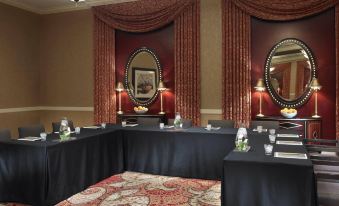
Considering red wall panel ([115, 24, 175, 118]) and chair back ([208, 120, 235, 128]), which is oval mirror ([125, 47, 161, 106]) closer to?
red wall panel ([115, 24, 175, 118])

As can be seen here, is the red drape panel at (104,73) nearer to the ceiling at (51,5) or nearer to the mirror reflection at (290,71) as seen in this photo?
the ceiling at (51,5)

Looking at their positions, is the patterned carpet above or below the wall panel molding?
below

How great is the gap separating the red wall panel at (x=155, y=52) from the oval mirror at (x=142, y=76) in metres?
0.10

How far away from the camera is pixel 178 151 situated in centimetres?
Result: 450

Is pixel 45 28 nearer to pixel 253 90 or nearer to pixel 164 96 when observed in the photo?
pixel 164 96

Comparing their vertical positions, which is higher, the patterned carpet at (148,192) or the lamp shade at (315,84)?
the lamp shade at (315,84)

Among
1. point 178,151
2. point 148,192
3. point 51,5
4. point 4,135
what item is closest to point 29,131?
point 4,135

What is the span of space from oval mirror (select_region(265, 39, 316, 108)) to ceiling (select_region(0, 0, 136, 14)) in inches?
145

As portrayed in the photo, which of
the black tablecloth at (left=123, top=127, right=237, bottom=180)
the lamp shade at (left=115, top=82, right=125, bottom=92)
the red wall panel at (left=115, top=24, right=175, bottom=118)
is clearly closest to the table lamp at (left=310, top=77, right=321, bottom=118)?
the black tablecloth at (left=123, top=127, right=237, bottom=180)

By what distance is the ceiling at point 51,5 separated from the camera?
7.39 metres

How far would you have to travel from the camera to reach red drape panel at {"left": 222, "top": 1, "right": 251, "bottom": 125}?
20.5ft

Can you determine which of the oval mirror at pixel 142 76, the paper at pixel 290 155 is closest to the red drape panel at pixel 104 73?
the oval mirror at pixel 142 76

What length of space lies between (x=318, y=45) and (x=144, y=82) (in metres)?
3.64

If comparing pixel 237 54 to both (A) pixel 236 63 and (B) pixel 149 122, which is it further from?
(B) pixel 149 122
